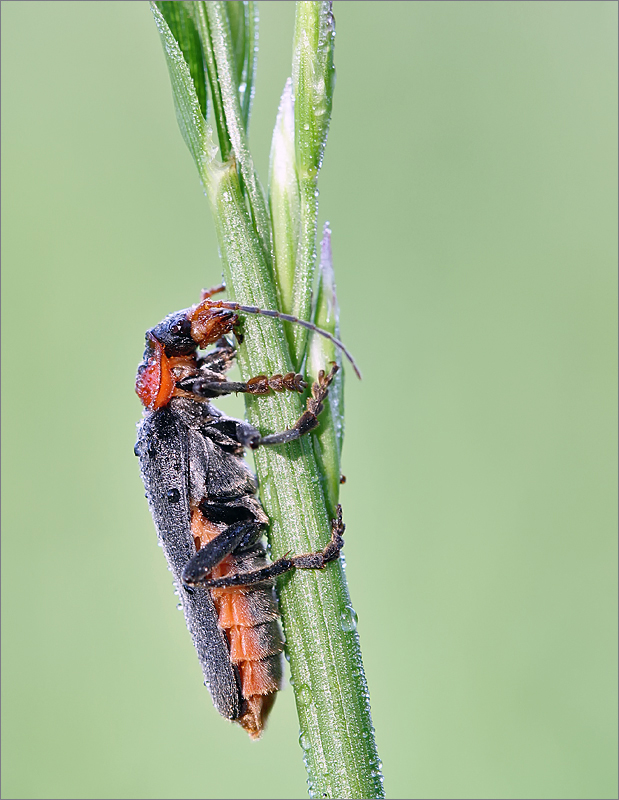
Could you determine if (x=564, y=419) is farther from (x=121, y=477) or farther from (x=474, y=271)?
(x=121, y=477)

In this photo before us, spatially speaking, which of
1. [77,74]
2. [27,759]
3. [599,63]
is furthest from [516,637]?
[77,74]

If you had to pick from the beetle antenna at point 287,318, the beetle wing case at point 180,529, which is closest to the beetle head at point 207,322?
the beetle wing case at point 180,529

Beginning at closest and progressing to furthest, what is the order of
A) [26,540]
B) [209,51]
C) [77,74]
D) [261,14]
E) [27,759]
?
[209,51]
[27,759]
[26,540]
[261,14]
[77,74]

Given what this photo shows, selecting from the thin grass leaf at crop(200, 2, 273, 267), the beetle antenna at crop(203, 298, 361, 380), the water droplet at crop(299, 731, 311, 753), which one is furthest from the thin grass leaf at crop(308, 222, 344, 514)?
the water droplet at crop(299, 731, 311, 753)

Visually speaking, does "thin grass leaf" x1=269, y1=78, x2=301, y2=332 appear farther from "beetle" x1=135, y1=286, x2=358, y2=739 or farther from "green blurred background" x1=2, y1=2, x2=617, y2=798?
"green blurred background" x1=2, y1=2, x2=617, y2=798

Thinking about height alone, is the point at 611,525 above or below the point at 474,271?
below

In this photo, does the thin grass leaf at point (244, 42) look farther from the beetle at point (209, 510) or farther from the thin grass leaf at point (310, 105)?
the beetle at point (209, 510)

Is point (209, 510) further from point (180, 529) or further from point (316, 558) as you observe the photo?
point (316, 558)

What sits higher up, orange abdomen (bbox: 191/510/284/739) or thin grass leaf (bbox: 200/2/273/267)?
thin grass leaf (bbox: 200/2/273/267)
